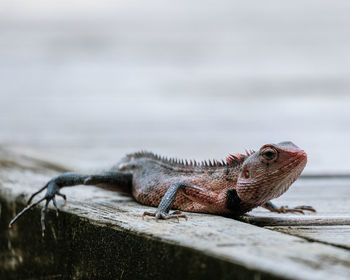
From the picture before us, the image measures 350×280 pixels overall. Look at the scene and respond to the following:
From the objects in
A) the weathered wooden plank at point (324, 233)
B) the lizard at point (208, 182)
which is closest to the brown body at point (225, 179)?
the lizard at point (208, 182)

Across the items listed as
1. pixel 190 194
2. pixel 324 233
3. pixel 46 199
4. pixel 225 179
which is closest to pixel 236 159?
pixel 225 179

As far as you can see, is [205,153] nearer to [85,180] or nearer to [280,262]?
[85,180]

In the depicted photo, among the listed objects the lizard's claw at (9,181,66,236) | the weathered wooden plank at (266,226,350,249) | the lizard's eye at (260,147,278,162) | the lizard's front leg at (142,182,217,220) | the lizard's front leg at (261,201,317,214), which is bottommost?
the lizard's claw at (9,181,66,236)

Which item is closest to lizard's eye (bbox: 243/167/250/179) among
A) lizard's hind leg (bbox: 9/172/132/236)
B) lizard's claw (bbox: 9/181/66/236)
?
lizard's claw (bbox: 9/181/66/236)

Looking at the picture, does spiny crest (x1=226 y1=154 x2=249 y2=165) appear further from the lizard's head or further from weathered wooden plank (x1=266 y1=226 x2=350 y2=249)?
weathered wooden plank (x1=266 y1=226 x2=350 y2=249)

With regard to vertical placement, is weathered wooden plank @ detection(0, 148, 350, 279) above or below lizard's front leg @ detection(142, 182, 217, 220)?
below

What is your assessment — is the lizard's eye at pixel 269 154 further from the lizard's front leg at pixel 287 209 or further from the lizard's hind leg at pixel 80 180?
the lizard's hind leg at pixel 80 180

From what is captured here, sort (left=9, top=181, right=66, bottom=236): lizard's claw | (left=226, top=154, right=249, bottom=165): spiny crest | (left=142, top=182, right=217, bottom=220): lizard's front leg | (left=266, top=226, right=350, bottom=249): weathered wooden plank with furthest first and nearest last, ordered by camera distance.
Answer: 1. (left=9, top=181, right=66, bottom=236): lizard's claw
2. (left=226, top=154, right=249, bottom=165): spiny crest
3. (left=142, top=182, right=217, bottom=220): lizard's front leg
4. (left=266, top=226, right=350, bottom=249): weathered wooden plank

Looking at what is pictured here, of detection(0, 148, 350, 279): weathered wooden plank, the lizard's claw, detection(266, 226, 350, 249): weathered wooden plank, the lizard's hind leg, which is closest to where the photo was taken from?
detection(0, 148, 350, 279): weathered wooden plank

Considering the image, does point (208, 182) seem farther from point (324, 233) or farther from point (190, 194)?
point (324, 233)
